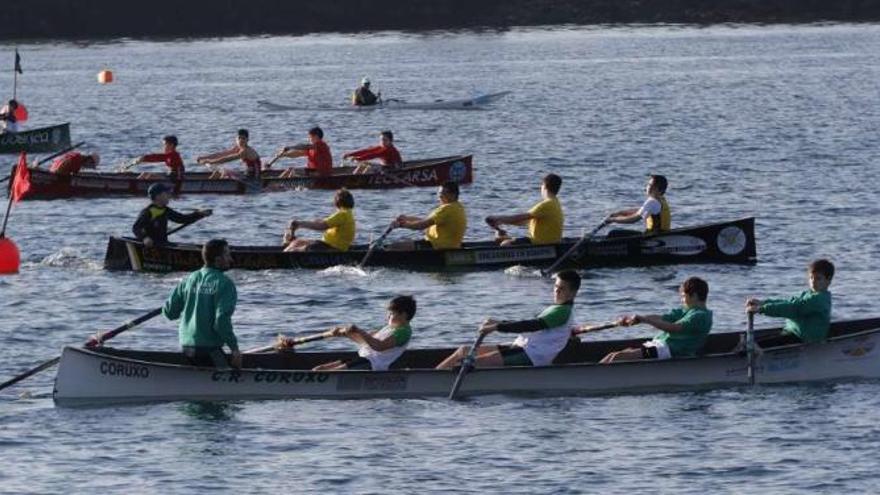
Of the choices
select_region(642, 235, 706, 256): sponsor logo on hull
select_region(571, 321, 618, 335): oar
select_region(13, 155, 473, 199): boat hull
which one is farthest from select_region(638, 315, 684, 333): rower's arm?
select_region(13, 155, 473, 199): boat hull

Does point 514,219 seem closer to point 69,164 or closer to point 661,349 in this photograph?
point 661,349

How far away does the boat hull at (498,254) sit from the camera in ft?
121

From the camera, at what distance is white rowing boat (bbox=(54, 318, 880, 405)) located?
25906 mm

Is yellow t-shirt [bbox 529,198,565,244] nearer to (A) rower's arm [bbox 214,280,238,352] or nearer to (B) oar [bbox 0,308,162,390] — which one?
(B) oar [bbox 0,308,162,390]

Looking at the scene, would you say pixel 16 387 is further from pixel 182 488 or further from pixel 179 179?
pixel 179 179

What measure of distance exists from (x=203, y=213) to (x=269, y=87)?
67.5m

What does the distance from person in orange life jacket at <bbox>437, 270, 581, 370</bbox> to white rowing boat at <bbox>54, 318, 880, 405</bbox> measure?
34 centimetres

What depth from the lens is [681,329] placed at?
2634cm

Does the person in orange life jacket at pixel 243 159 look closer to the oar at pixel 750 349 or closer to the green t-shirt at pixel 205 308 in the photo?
the green t-shirt at pixel 205 308

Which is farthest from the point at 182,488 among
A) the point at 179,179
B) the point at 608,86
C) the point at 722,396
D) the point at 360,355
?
the point at 608,86

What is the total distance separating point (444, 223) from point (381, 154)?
46.1 feet

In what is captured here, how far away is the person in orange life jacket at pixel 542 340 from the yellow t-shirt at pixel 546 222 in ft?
32.1

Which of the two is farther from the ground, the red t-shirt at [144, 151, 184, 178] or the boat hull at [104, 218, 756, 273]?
the red t-shirt at [144, 151, 184, 178]

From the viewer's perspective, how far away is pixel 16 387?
91.8 ft
